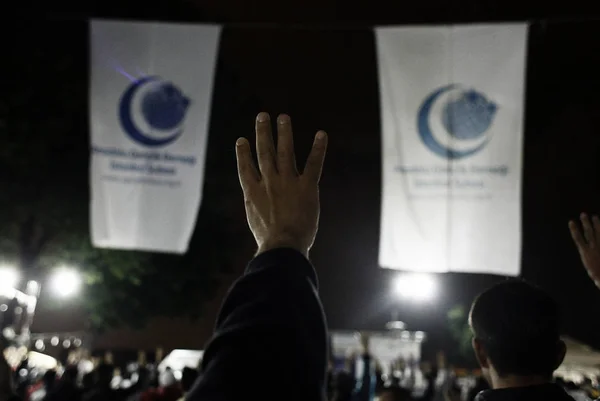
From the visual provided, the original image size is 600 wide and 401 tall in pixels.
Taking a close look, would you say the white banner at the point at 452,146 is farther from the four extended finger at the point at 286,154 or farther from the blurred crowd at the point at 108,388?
the four extended finger at the point at 286,154

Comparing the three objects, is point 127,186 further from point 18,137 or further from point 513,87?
point 18,137

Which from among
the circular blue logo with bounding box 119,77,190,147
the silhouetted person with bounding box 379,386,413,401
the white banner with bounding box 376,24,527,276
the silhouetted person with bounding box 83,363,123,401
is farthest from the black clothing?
the silhouetted person with bounding box 83,363,123,401

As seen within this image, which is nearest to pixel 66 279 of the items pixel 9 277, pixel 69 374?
pixel 9 277

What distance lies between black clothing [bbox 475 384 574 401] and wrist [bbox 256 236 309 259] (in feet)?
3.17

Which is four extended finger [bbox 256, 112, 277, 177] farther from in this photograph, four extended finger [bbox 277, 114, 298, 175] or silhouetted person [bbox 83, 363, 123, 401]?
silhouetted person [bbox 83, 363, 123, 401]

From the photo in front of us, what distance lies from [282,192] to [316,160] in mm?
126

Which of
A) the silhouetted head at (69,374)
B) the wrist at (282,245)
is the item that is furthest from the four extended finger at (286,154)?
the silhouetted head at (69,374)

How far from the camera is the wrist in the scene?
1258 mm

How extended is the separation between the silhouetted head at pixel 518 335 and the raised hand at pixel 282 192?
3.10 ft

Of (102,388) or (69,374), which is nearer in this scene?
(102,388)

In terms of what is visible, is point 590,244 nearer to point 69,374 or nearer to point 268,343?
point 268,343

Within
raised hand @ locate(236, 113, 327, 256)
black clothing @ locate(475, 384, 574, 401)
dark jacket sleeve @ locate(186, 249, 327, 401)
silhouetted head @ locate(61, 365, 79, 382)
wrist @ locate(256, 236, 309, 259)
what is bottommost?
silhouetted head @ locate(61, 365, 79, 382)

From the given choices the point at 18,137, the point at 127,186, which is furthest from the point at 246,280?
the point at 18,137

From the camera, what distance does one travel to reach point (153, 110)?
680 cm
